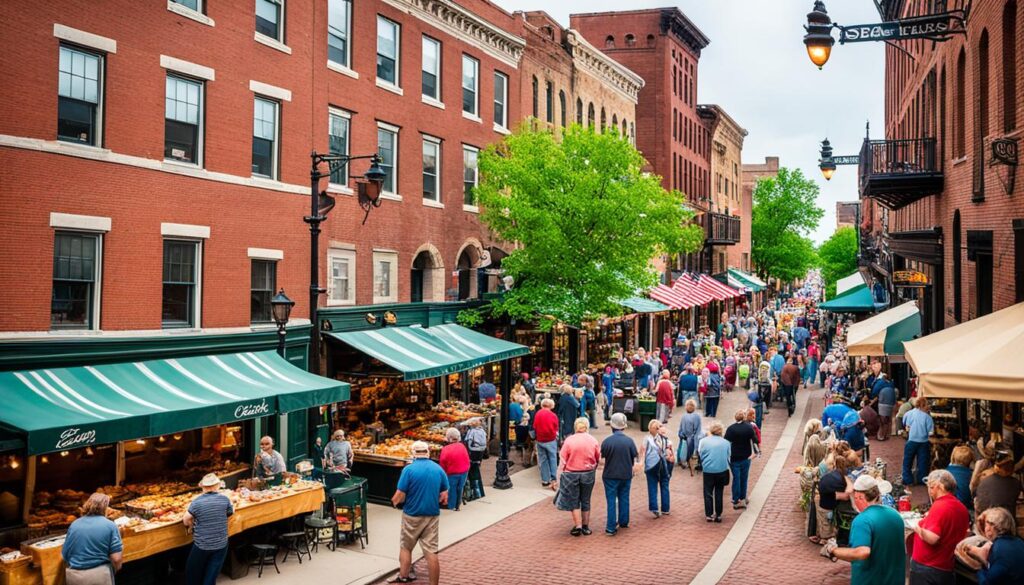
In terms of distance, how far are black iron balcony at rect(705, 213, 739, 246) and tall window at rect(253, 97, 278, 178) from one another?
41313 millimetres

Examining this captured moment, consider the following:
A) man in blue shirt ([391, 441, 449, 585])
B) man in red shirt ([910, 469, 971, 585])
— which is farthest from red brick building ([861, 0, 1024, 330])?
man in blue shirt ([391, 441, 449, 585])

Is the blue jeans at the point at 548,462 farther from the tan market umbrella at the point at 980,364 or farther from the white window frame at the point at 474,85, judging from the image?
the white window frame at the point at 474,85

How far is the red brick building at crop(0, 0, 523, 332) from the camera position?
1337 cm

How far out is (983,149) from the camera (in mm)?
15266

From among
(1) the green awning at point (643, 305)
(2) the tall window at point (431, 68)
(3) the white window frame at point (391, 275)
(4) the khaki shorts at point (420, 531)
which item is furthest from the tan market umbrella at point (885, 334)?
(2) the tall window at point (431, 68)

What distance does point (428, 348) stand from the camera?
20297 mm

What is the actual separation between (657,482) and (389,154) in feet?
39.1

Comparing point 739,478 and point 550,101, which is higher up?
point 550,101

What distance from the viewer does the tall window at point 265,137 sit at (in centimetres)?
1791

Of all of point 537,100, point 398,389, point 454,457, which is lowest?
point 454,457

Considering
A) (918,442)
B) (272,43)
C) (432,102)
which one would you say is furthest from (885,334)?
(272,43)

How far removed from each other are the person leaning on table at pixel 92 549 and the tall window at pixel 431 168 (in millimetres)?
15457

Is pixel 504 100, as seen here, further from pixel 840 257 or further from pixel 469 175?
pixel 840 257

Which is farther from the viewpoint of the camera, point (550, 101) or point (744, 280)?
point (744, 280)
